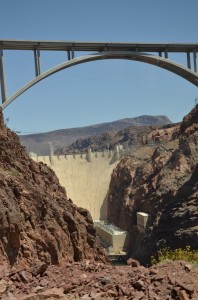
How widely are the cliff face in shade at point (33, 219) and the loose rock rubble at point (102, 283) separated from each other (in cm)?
277

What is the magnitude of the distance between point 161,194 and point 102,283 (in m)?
31.7

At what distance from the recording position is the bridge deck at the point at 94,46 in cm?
2194

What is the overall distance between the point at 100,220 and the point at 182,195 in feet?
Result: 83.2

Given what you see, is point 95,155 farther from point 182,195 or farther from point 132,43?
point 132,43

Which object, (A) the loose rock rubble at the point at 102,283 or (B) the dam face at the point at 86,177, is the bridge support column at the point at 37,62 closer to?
(A) the loose rock rubble at the point at 102,283

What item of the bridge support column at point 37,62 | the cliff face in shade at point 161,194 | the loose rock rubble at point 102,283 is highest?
the bridge support column at point 37,62

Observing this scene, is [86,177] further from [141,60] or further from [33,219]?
[33,219]

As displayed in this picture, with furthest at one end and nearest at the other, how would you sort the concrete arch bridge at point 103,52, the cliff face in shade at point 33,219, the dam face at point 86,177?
the dam face at point 86,177 → the concrete arch bridge at point 103,52 → the cliff face in shade at point 33,219

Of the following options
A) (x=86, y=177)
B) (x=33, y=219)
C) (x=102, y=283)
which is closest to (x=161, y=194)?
(x=86, y=177)

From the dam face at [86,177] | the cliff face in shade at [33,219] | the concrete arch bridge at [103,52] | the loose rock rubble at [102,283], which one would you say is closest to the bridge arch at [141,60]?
the concrete arch bridge at [103,52]

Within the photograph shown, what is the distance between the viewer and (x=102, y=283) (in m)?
7.91

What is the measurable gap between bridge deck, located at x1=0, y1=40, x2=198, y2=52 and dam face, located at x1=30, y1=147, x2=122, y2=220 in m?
33.0

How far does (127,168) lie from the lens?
55219 mm

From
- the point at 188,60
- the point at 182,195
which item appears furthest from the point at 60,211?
the point at 182,195
